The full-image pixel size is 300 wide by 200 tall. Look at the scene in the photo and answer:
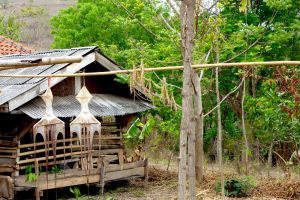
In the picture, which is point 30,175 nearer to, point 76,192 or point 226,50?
point 76,192

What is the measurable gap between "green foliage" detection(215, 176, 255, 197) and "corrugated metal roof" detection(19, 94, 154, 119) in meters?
2.77

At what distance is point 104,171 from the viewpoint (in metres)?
11.7

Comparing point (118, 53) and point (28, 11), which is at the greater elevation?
point (28, 11)

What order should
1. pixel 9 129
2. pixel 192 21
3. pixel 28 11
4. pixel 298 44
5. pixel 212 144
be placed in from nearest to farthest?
Answer: pixel 192 21 < pixel 9 129 < pixel 298 44 < pixel 212 144 < pixel 28 11

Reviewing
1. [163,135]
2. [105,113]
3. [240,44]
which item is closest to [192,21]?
[105,113]

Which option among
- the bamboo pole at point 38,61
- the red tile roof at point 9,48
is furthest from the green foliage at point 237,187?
the red tile roof at point 9,48

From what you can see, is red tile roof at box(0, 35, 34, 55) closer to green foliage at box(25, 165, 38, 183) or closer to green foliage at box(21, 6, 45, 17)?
green foliage at box(25, 165, 38, 183)

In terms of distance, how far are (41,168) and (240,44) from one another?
5.45 metres

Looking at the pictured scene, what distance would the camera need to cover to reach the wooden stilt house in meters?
10.1

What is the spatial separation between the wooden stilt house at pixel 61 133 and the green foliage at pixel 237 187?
2.34 m

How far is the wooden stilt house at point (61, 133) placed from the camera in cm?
1010

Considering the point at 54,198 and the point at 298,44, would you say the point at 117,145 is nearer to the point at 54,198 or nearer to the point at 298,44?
the point at 54,198

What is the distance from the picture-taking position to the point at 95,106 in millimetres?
11242

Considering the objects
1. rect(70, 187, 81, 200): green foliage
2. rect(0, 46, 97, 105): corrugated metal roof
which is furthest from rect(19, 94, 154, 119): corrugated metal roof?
rect(70, 187, 81, 200): green foliage
